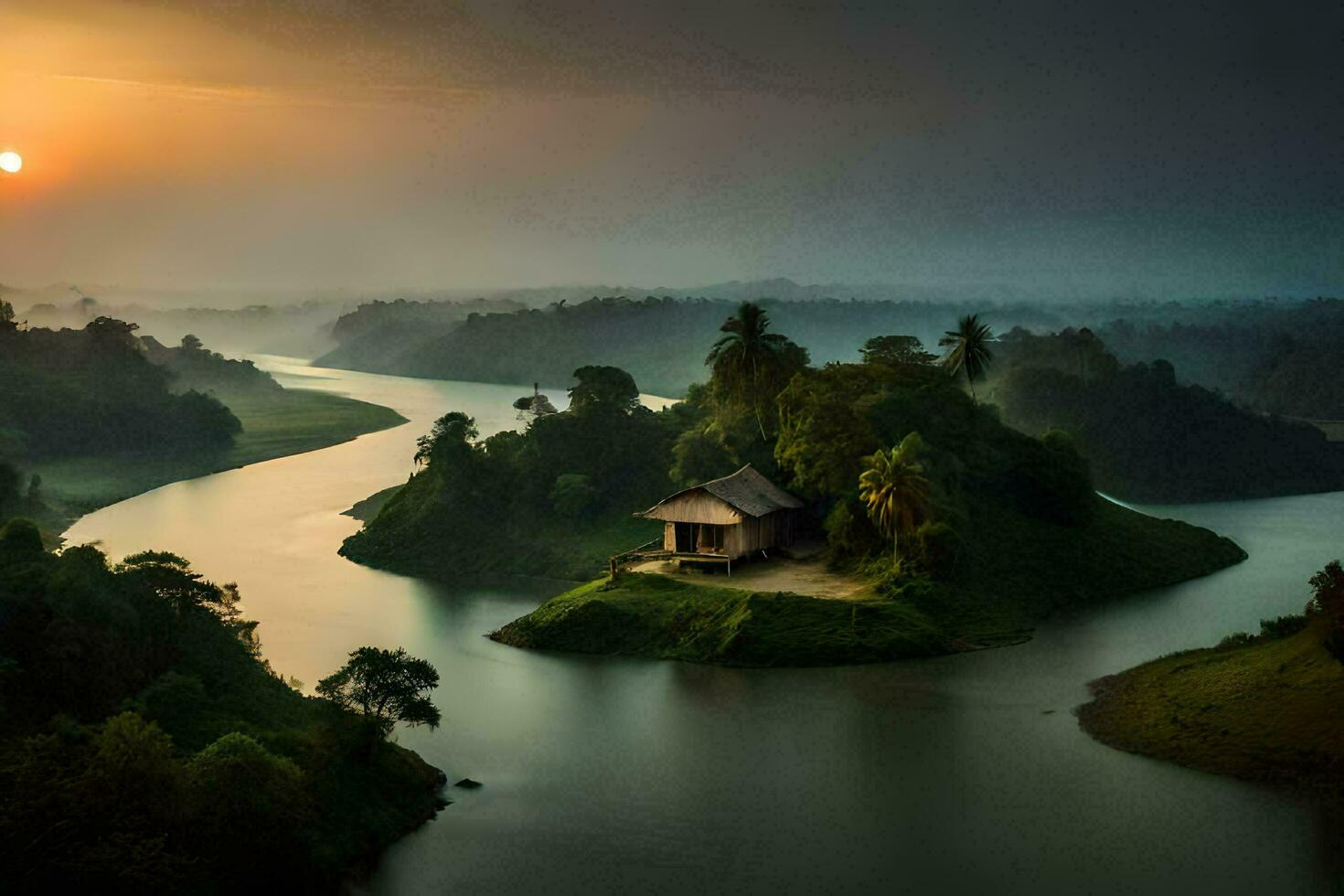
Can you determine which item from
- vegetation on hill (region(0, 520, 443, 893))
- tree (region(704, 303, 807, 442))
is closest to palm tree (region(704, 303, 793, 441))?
tree (region(704, 303, 807, 442))

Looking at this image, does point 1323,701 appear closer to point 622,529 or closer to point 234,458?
point 622,529

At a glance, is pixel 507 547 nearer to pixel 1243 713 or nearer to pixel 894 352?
pixel 894 352

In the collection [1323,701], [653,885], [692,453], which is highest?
[692,453]

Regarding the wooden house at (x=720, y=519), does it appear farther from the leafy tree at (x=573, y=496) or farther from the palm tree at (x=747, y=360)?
the leafy tree at (x=573, y=496)

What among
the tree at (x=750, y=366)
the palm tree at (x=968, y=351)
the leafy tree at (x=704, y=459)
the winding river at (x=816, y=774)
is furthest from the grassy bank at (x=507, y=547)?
the palm tree at (x=968, y=351)

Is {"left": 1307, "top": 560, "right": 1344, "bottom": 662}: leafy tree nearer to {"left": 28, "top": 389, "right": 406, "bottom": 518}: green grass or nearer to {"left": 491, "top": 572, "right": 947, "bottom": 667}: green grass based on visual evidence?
{"left": 491, "top": 572, "right": 947, "bottom": 667}: green grass

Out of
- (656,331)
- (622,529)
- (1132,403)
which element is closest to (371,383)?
(656,331)

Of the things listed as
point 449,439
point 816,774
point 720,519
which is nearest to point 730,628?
point 720,519
